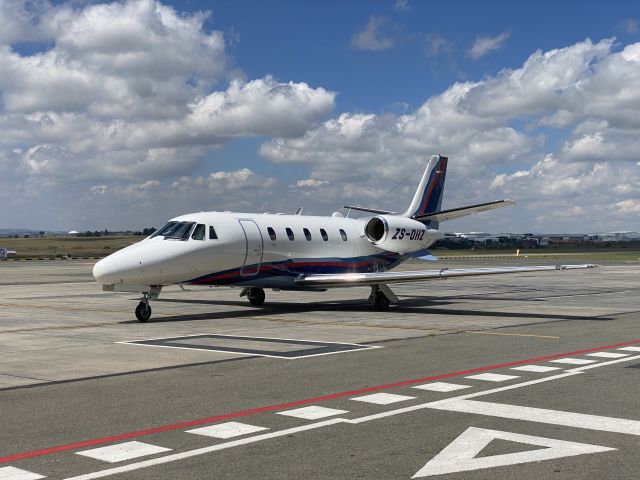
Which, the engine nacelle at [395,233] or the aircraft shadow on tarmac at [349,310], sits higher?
the engine nacelle at [395,233]

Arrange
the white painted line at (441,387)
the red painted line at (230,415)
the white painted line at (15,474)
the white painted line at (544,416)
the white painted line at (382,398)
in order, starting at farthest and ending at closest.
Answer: the white painted line at (441,387)
the white painted line at (382,398)
the white painted line at (544,416)
the red painted line at (230,415)
the white painted line at (15,474)

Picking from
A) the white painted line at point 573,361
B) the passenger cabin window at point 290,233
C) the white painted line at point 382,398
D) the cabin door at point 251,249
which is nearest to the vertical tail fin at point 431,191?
the passenger cabin window at point 290,233

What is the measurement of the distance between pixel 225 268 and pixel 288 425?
15009mm

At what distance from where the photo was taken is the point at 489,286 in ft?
133

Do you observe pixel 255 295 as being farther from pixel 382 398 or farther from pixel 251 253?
pixel 382 398

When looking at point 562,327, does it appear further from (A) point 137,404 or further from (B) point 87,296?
(B) point 87,296

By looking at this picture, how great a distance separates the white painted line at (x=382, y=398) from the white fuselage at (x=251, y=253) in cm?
1164

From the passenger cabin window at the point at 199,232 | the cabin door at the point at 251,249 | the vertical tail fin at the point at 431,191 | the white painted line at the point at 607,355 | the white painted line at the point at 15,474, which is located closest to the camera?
the white painted line at the point at 15,474

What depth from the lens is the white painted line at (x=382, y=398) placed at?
31.7 feet

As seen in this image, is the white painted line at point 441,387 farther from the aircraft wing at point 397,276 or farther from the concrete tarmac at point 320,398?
the aircraft wing at point 397,276

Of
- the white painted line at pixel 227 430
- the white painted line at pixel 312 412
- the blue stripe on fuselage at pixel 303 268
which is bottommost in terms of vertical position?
the white painted line at pixel 312 412

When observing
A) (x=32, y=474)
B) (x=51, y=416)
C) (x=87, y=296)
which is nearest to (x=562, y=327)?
(x=51, y=416)

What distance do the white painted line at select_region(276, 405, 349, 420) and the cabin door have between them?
14751 millimetres

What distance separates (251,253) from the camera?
23922 millimetres
